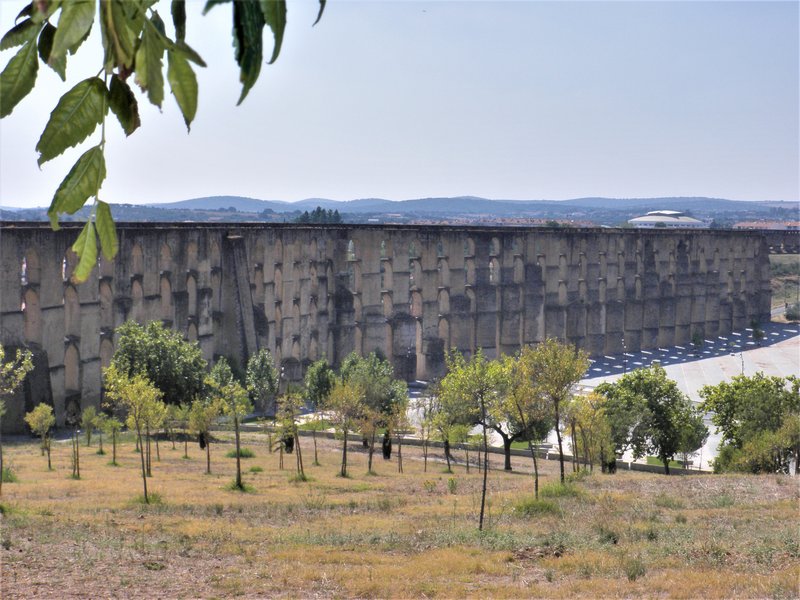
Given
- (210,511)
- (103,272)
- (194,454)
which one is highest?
(103,272)

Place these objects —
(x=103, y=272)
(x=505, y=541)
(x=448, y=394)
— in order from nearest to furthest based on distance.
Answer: (x=505, y=541) < (x=448, y=394) < (x=103, y=272)

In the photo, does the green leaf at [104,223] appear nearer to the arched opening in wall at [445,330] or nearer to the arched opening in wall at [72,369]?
the arched opening in wall at [72,369]

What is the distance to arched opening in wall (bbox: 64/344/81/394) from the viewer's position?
113 feet

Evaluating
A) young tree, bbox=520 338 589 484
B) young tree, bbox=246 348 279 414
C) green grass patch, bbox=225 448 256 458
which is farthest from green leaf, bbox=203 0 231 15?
young tree, bbox=246 348 279 414

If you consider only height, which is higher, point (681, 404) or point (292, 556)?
point (292, 556)

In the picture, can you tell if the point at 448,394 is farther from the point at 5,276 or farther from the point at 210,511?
the point at 5,276

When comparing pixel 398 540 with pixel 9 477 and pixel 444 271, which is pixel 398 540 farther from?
pixel 444 271

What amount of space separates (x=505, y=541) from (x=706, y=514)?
436 cm

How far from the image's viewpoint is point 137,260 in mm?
37281

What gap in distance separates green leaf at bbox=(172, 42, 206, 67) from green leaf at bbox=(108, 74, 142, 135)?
0.17 meters

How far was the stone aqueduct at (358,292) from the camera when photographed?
1313 inches

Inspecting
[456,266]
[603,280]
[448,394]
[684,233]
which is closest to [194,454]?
[448,394]

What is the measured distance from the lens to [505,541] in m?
12.4

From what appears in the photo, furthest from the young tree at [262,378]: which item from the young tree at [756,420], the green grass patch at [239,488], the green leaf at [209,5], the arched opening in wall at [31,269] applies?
the green leaf at [209,5]
